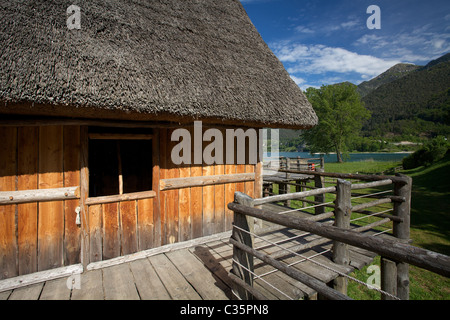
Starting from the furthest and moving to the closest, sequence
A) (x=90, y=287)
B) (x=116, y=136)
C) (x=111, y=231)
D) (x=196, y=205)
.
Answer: (x=196, y=205) → (x=116, y=136) → (x=111, y=231) → (x=90, y=287)

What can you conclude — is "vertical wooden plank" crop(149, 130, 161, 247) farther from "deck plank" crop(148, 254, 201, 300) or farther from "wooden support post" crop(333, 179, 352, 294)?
"wooden support post" crop(333, 179, 352, 294)

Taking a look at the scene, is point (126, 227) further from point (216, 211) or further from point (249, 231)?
point (249, 231)

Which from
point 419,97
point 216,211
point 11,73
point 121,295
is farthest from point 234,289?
point 419,97

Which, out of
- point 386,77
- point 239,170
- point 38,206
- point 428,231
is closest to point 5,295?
point 38,206

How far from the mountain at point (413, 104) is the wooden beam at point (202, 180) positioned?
7145 cm

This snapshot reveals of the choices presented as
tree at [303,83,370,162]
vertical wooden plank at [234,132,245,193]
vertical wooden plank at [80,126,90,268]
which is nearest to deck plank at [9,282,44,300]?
vertical wooden plank at [80,126,90,268]

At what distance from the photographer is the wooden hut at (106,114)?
2371 mm

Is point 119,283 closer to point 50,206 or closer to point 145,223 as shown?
point 145,223

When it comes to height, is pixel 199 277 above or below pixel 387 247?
below

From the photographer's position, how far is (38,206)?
8.77ft

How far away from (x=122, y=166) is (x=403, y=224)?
18.1 feet

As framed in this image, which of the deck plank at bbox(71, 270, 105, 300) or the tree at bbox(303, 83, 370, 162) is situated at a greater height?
the tree at bbox(303, 83, 370, 162)

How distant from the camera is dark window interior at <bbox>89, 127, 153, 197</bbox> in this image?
510cm

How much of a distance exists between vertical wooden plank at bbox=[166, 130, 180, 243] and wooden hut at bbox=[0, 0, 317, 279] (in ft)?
0.05
